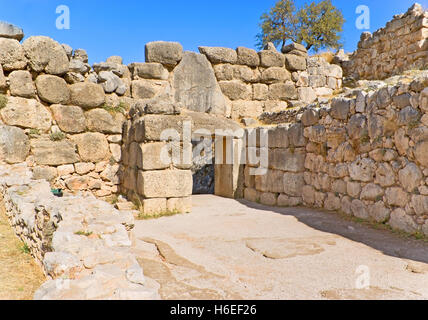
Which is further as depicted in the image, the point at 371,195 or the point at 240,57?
the point at 240,57

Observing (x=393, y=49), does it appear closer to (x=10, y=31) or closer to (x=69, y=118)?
(x=69, y=118)

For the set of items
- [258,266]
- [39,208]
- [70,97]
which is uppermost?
[70,97]

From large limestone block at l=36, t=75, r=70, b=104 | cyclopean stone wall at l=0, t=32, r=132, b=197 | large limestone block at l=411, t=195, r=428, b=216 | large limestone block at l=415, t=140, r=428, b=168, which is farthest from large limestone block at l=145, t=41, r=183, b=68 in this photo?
large limestone block at l=411, t=195, r=428, b=216

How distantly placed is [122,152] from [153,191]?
204 cm

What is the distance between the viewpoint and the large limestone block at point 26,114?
674cm

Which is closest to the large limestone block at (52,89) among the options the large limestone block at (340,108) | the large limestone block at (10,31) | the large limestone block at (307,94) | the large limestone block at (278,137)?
the large limestone block at (10,31)

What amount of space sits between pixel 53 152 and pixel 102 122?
1178mm

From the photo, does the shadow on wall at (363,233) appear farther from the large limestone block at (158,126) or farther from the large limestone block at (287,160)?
the large limestone block at (158,126)

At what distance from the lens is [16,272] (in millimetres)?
3377

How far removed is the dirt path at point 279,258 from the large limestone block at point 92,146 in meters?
2.53

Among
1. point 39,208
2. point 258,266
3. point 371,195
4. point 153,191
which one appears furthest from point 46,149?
point 371,195

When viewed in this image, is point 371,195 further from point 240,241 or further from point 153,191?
point 153,191

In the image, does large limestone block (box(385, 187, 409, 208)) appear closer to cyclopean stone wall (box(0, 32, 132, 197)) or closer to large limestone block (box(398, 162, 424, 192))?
large limestone block (box(398, 162, 424, 192))

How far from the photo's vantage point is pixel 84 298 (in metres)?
2.15
